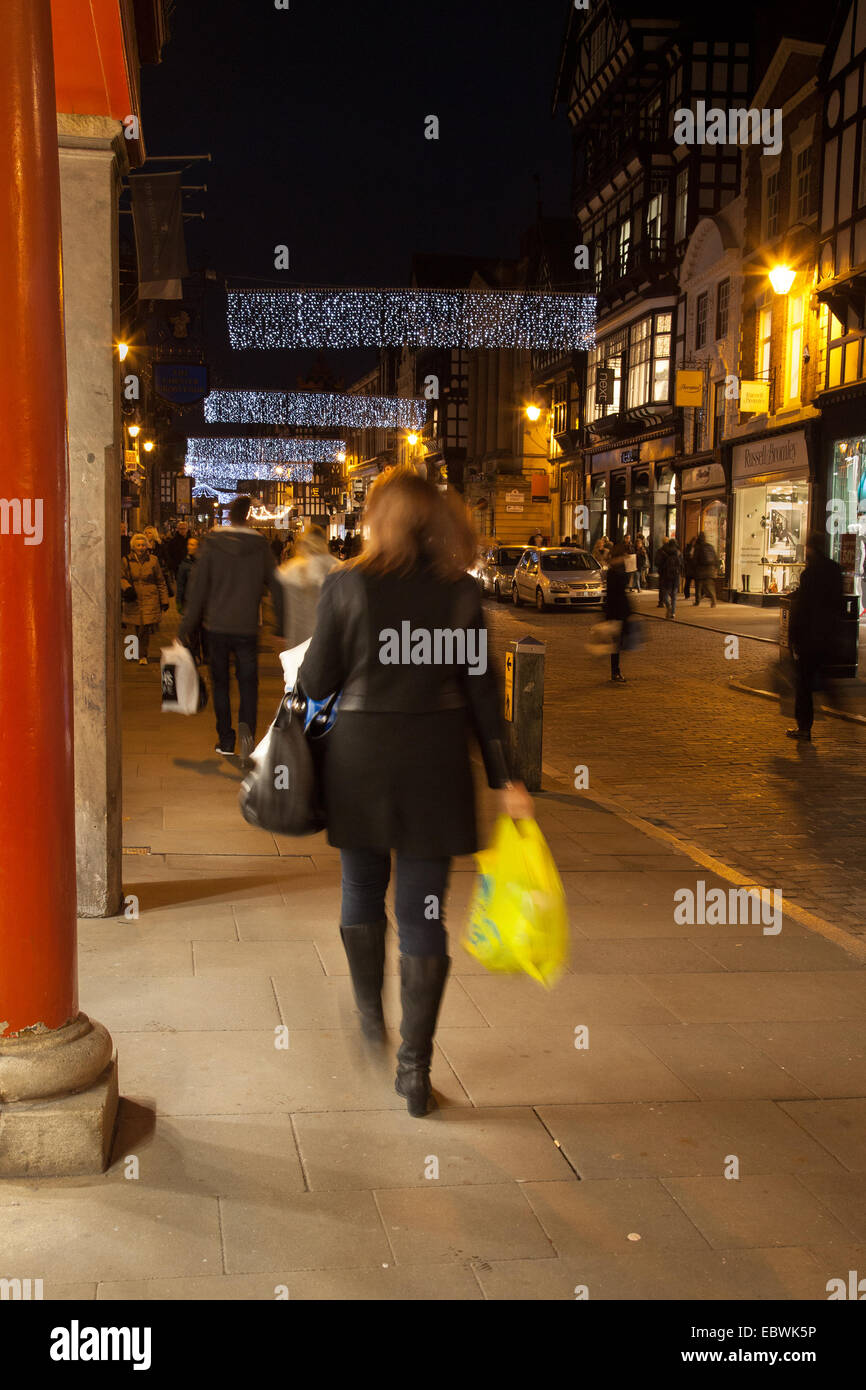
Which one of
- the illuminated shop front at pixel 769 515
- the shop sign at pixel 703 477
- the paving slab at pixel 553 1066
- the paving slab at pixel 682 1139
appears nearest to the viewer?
the paving slab at pixel 682 1139

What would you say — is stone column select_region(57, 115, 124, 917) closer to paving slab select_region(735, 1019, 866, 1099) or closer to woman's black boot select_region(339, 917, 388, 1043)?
woman's black boot select_region(339, 917, 388, 1043)

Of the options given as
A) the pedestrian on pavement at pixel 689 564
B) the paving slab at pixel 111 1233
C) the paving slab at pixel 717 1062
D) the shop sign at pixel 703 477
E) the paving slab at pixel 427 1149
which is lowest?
the paving slab at pixel 717 1062

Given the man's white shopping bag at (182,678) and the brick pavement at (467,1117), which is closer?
the brick pavement at (467,1117)

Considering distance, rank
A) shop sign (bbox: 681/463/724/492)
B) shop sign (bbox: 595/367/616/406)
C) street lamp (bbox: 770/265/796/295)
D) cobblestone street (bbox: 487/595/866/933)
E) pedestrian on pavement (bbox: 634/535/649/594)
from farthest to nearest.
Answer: shop sign (bbox: 595/367/616/406) < pedestrian on pavement (bbox: 634/535/649/594) < shop sign (bbox: 681/463/724/492) < street lamp (bbox: 770/265/796/295) < cobblestone street (bbox: 487/595/866/933)

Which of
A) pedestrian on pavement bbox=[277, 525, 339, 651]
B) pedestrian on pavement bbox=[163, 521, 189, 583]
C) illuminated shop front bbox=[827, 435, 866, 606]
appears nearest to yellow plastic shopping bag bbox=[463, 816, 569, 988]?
pedestrian on pavement bbox=[277, 525, 339, 651]

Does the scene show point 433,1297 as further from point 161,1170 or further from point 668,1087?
point 668,1087

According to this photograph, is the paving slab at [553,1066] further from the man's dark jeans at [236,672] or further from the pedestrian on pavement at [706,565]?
the pedestrian on pavement at [706,565]

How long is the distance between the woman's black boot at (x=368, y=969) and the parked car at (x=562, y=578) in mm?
27474

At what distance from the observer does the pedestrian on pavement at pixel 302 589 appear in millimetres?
9156

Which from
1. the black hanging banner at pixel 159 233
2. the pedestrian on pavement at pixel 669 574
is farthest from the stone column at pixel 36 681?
the pedestrian on pavement at pixel 669 574

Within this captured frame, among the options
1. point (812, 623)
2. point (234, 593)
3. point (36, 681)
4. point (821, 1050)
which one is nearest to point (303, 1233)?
point (36, 681)

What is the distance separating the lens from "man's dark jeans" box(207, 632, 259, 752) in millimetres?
10031

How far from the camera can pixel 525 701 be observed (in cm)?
959
